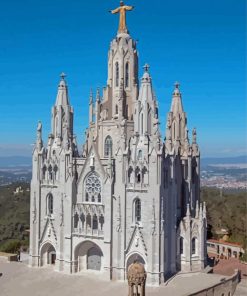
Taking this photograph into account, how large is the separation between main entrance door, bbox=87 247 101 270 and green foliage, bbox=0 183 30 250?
15738 mm

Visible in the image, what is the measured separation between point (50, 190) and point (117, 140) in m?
6.22

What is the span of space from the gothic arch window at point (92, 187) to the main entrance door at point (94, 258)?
3665mm

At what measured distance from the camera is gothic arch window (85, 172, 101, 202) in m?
33.7

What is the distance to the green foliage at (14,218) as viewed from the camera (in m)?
58.8

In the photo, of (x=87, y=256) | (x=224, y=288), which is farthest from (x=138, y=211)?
(x=224, y=288)

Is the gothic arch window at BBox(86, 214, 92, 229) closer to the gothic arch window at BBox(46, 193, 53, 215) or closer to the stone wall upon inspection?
the gothic arch window at BBox(46, 193, 53, 215)

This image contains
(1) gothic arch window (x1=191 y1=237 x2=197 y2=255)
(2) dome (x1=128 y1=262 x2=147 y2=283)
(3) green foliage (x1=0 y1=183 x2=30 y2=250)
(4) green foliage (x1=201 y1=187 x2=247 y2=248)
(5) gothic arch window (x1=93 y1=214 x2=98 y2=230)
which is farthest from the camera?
(3) green foliage (x1=0 y1=183 x2=30 y2=250)

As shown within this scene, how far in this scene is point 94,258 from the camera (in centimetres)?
3431

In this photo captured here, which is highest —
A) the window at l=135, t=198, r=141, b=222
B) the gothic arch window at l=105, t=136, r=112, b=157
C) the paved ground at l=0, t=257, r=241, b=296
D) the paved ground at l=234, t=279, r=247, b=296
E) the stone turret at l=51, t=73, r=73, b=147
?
the stone turret at l=51, t=73, r=73, b=147

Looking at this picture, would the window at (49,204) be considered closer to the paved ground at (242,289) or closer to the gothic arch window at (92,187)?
the gothic arch window at (92,187)

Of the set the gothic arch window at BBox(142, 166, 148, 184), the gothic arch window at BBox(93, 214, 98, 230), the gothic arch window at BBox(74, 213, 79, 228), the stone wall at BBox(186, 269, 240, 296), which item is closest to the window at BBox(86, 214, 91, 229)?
the gothic arch window at BBox(93, 214, 98, 230)

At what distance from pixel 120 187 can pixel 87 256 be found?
6.05 meters

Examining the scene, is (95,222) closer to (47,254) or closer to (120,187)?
(120,187)

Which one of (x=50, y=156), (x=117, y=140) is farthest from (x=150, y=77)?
(x=50, y=156)
